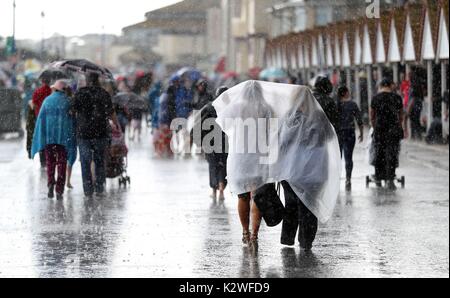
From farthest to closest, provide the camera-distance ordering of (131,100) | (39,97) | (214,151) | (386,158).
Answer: (131,100)
(39,97)
(386,158)
(214,151)

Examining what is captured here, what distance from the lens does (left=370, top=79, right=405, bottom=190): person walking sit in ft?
63.1

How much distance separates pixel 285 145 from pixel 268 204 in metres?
0.53

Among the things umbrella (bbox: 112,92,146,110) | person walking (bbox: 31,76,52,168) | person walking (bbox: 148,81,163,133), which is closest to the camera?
person walking (bbox: 31,76,52,168)

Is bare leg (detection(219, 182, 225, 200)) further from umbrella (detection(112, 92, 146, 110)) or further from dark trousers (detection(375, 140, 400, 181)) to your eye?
umbrella (detection(112, 92, 146, 110))

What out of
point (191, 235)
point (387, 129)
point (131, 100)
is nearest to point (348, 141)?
point (387, 129)

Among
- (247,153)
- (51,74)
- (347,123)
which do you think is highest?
(51,74)

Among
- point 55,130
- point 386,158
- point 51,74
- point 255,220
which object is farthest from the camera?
point 51,74

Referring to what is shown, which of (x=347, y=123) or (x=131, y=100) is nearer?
(x=347, y=123)

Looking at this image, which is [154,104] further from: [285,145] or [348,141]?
[285,145]

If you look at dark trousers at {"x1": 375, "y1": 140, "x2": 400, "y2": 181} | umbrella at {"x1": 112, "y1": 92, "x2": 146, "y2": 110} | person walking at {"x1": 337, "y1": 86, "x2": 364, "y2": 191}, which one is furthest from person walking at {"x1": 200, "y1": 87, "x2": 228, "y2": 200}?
umbrella at {"x1": 112, "y1": 92, "x2": 146, "y2": 110}

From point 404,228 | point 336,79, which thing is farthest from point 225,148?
point 336,79

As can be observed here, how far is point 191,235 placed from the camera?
13.6 m

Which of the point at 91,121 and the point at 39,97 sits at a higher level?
the point at 39,97

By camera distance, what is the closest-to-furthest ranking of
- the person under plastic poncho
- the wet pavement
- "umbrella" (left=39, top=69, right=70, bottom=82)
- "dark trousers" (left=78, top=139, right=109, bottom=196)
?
the wet pavement
the person under plastic poncho
"dark trousers" (left=78, top=139, right=109, bottom=196)
"umbrella" (left=39, top=69, right=70, bottom=82)
